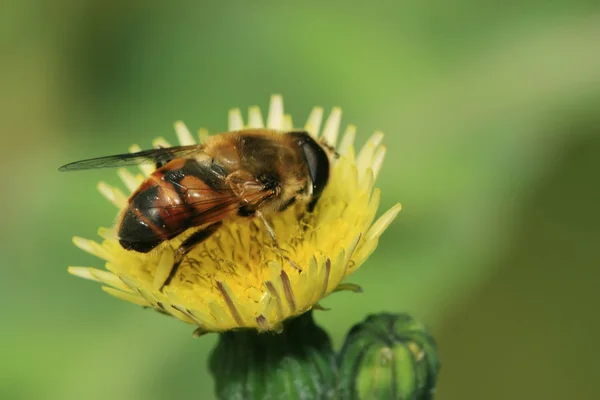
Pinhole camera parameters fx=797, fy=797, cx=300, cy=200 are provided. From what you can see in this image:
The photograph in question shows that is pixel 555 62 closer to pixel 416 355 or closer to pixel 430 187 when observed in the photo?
pixel 430 187

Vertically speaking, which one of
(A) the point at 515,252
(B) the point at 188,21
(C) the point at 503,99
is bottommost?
(A) the point at 515,252

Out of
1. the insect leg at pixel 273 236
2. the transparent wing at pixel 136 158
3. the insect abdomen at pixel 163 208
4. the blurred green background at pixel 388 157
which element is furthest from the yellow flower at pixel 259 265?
the blurred green background at pixel 388 157

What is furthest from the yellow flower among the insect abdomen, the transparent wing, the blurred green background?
the blurred green background

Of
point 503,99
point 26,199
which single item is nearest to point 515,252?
point 503,99

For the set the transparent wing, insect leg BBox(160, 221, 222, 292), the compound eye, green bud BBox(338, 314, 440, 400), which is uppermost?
the transparent wing

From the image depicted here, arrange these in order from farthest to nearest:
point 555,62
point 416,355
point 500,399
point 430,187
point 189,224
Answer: point 555,62 < point 430,187 < point 500,399 < point 416,355 < point 189,224

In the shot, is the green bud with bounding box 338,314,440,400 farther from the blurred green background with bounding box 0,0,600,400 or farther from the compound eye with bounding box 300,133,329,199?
the blurred green background with bounding box 0,0,600,400

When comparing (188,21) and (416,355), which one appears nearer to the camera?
(416,355)
